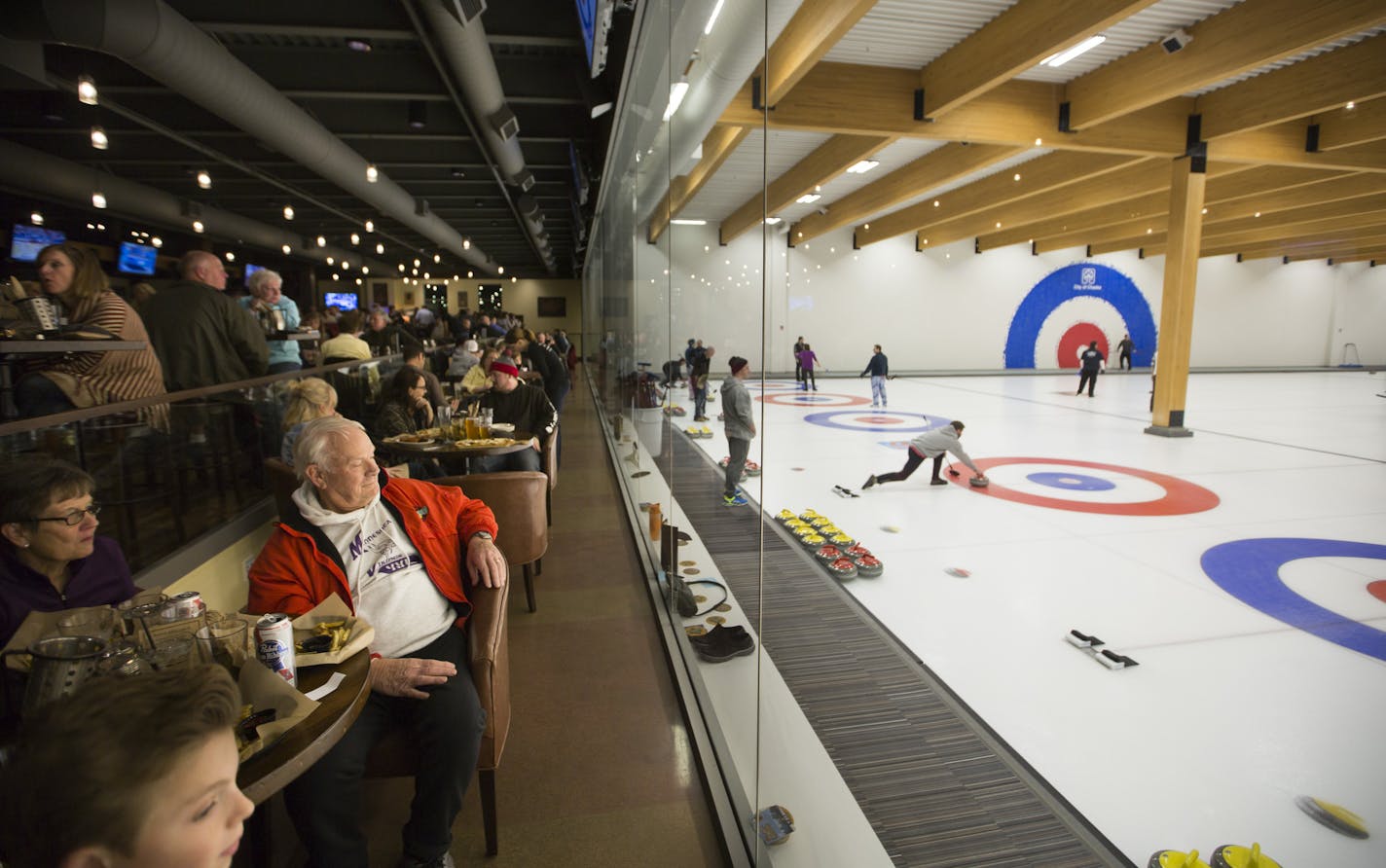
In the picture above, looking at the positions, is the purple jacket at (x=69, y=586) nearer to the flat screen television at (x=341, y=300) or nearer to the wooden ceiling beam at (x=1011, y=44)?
the wooden ceiling beam at (x=1011, y=44)

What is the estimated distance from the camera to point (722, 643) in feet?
Answer: 9.96

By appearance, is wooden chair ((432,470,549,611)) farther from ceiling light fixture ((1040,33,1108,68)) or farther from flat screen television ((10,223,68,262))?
flat screen television ((10,223,68,262))

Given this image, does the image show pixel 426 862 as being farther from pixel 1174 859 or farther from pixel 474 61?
pixel 474 61

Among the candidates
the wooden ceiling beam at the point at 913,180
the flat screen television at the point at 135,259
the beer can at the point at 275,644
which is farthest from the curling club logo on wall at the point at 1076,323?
the flat screen television at the point at 135,259

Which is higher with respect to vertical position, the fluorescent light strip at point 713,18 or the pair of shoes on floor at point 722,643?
the fluorescent light strip at point 713,18

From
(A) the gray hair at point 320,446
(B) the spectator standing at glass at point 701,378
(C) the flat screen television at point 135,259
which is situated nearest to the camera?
(A) the gray hair at point 320,446

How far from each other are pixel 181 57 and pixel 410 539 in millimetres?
5063

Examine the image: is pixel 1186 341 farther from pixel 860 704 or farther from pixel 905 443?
pixel 860 704

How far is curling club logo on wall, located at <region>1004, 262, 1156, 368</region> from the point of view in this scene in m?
11.8

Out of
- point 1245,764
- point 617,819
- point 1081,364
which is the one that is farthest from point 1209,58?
point 1081,364

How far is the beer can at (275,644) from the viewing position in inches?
52.7

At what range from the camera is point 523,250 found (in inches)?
912

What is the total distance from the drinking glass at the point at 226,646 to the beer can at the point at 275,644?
1.1 inches

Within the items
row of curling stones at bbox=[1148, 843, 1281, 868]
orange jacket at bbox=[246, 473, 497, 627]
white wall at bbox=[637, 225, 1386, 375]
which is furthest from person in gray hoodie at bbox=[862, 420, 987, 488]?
orange jacket at bbox=[246, 473, 497, 627]
